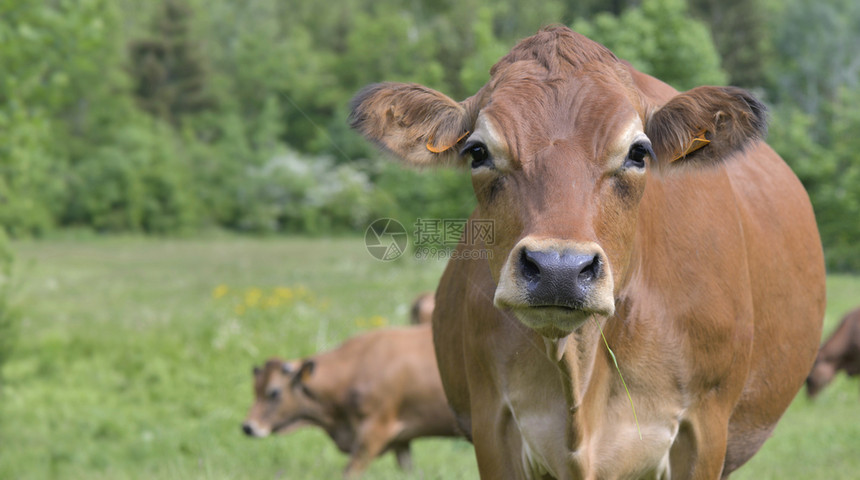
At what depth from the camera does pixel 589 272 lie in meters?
2.59

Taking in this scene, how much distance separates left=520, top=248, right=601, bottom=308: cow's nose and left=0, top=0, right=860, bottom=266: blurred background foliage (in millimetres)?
19248

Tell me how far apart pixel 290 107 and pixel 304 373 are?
34409 mm

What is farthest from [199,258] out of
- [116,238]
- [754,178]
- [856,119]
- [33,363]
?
[754,178]

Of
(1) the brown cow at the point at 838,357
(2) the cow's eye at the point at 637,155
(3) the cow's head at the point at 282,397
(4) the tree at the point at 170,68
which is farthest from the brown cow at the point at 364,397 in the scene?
(4) the tree at the point at 170,68

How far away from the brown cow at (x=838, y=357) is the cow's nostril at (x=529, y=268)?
11454 mm

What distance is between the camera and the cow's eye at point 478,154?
3.02m

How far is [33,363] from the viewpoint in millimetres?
11906

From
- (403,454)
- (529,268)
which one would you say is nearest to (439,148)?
(529,268)

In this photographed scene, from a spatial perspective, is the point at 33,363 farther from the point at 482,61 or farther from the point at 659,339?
the point at 482,61

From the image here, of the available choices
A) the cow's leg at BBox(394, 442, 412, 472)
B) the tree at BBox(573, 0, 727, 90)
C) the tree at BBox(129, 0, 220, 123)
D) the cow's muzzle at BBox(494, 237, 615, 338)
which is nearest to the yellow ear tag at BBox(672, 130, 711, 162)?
the cow's muzzle at BBox(494, 237, 615, 338)

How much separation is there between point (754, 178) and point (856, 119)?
31.5 metres

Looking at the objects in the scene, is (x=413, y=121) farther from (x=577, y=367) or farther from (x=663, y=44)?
(x=663, y=44)

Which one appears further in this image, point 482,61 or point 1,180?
point 482,61

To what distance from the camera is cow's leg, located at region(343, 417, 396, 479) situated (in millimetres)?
9477
